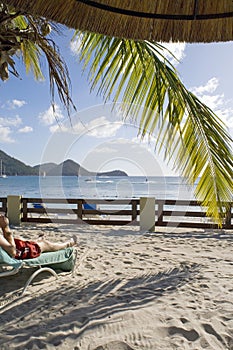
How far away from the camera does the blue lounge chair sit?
125 inches

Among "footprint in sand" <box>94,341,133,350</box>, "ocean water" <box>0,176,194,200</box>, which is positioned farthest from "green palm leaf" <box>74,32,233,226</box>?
"ocean water" <box>0,176,194,200</box>

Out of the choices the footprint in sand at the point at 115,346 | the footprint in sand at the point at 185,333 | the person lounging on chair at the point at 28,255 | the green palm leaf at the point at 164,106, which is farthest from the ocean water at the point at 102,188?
the footprint in sand at the point at 115,346

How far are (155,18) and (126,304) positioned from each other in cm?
261

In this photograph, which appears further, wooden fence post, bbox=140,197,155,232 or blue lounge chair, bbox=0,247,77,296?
wooden fence post, bbox=140,197,155,232

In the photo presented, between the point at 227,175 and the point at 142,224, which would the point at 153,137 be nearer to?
the point at 227,175

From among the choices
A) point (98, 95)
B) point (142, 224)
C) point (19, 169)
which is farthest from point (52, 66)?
point (19, 169)

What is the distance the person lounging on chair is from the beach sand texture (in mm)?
217

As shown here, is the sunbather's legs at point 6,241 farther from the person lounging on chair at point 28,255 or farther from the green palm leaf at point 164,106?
the green palm leaf at point 164,106

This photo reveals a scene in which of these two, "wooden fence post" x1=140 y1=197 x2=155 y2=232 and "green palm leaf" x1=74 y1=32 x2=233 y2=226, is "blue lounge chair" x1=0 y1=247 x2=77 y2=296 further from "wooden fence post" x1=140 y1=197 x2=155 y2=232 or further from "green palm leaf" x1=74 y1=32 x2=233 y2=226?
"wooden fence post" x1=140 y1=197 x2=155 y2=232

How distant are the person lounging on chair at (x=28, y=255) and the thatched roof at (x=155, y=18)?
→ 7.96 ft

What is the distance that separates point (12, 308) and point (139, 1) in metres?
2.86

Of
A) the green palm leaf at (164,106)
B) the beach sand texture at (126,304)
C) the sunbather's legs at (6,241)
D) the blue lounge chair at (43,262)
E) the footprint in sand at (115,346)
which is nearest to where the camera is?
the footprint in sand at (115,346)

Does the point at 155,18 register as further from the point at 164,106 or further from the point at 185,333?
the point at 185,333

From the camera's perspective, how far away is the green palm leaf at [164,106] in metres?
3.62
